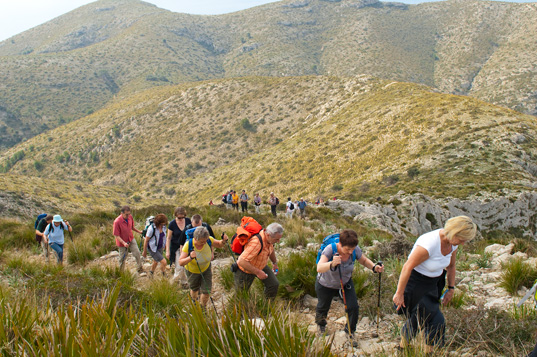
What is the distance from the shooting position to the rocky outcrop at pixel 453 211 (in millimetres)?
19094

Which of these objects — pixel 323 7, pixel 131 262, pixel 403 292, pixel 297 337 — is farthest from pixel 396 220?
pixel 323 7

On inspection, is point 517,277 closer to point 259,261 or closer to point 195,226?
point 259,261

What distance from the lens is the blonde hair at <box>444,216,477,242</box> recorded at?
9.71 ft

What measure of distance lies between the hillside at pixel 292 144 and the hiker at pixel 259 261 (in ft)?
66.2

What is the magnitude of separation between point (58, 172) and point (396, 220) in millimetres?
56863

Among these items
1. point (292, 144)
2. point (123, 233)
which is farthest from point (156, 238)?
point (292, 144)

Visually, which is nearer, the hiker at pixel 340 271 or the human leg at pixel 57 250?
the hiker at pixel 340 271

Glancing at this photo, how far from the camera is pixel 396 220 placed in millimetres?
18703

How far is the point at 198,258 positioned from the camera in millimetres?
4785

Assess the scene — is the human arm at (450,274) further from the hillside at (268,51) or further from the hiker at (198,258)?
the hillside at (268,51)

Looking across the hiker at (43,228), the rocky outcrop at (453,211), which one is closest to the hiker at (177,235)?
the hiker at (43,228)

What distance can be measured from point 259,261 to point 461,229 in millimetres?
2419

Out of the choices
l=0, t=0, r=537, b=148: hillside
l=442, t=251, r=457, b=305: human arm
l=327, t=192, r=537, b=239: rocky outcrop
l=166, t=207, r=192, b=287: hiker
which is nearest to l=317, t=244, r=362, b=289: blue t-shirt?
l=442, t=251, r=457, b=305: human arm

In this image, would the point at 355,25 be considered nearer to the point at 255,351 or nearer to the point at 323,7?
the point at 323,7
